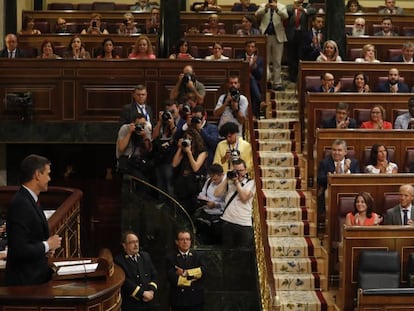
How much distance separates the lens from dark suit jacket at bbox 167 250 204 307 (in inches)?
321

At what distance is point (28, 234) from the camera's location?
4.94 metres

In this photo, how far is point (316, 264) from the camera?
8617 mm

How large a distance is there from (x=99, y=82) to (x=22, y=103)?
869 millimetres

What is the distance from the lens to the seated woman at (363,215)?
7922 millimetres

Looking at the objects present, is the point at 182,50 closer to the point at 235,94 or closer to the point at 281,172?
the point at 235,94

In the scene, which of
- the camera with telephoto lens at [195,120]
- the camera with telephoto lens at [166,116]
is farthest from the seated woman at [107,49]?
the camera with telephoto lens at [195,120]

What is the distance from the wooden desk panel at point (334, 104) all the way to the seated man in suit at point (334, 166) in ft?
2.31

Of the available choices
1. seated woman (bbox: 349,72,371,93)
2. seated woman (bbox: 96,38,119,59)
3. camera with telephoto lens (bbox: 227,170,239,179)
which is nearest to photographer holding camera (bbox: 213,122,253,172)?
camera with telephoto lens (bbox: 227,170,239,179)

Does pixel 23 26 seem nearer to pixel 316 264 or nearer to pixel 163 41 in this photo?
pixel 163 41

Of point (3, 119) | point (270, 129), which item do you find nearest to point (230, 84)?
point (270, 129)

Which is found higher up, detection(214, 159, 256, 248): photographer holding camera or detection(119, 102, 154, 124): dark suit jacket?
detection(119, 102, 154, 124): dark suit jacket

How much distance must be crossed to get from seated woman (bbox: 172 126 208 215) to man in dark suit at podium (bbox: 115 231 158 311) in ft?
4.35

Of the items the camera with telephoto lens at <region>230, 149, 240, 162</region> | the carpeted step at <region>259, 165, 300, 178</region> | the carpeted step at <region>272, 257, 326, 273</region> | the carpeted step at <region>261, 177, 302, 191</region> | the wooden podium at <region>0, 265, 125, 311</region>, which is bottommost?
the carpeted step at <region>272, 257, 326, 273</region>

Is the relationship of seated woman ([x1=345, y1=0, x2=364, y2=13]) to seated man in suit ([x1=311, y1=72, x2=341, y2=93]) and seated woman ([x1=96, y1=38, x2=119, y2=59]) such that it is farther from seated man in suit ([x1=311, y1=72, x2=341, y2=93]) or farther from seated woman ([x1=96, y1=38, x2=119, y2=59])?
seated woman ([x1=96, y1=38, x2=119, y2=59])
